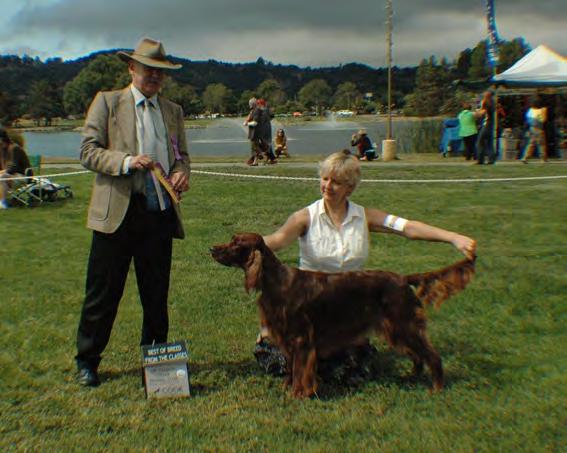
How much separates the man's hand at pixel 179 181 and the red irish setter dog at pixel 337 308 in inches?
18.0

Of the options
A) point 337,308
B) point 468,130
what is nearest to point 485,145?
point 468,130

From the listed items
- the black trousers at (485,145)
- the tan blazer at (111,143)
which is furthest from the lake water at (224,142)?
the tan blazer at (111,143)

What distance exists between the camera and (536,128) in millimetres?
17703

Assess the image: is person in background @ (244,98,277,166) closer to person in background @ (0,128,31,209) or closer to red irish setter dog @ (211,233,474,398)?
person in background @ (0,128,31,209)

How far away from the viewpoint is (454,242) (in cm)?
368

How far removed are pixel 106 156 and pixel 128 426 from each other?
142 centimetres

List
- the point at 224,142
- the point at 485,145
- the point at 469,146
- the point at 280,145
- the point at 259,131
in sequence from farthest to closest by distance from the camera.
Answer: the point at 224,142
the point at 280,145
the point at 469,146
the point at 259,131
the point at 485,145

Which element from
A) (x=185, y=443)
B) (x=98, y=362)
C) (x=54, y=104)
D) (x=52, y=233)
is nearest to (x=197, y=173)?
(x=52, y=233)

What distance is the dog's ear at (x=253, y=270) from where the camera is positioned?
11.1 ft

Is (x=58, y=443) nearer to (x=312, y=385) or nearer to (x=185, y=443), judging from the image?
(x=185, y=443)

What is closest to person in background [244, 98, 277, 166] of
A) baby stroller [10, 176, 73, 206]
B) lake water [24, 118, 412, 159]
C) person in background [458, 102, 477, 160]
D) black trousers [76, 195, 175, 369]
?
lake water [24, 118, 412, 159]

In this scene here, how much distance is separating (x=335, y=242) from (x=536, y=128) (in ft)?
51.2

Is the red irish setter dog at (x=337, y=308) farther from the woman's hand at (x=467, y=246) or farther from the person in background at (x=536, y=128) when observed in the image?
the person in background at (x=536, y=128)

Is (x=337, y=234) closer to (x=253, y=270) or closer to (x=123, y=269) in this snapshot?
(x=253, y=270)
